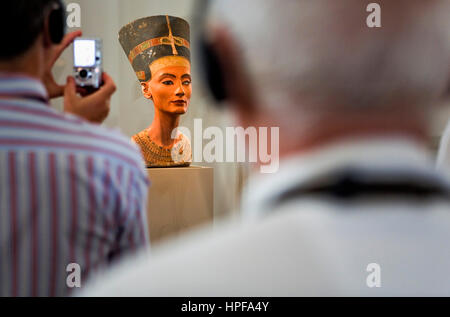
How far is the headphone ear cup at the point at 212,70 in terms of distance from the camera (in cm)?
49

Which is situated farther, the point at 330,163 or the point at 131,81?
the point at 131,81

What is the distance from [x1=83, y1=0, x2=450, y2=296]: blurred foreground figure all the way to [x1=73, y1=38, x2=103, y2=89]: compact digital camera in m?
0.63

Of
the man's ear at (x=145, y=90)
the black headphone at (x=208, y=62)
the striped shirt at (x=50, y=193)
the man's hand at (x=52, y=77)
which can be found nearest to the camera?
the black headphone at (x=208, y=62)

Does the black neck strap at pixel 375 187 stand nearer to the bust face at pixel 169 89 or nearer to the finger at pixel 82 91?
the finger at pixel 82 91

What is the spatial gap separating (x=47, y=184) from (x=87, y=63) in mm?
467

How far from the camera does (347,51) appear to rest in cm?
44

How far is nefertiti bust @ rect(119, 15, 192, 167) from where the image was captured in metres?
2.35

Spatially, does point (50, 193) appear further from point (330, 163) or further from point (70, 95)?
point (330, 163)

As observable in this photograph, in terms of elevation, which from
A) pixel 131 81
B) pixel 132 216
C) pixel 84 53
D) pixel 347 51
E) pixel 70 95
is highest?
pixel 131 81

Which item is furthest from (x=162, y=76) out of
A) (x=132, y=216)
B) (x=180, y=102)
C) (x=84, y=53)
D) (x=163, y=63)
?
(x=132, y=216)

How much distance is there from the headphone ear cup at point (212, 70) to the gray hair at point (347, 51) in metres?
0.05

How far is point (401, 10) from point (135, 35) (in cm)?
210

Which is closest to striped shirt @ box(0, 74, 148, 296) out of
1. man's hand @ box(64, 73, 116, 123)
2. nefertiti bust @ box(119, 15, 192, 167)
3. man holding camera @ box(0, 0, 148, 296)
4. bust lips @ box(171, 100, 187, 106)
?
man holding camera @ box(0, 0, 148, 296)

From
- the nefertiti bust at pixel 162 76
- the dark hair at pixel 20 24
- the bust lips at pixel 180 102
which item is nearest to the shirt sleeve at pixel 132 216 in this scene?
the dark hair at pixel 20 24
